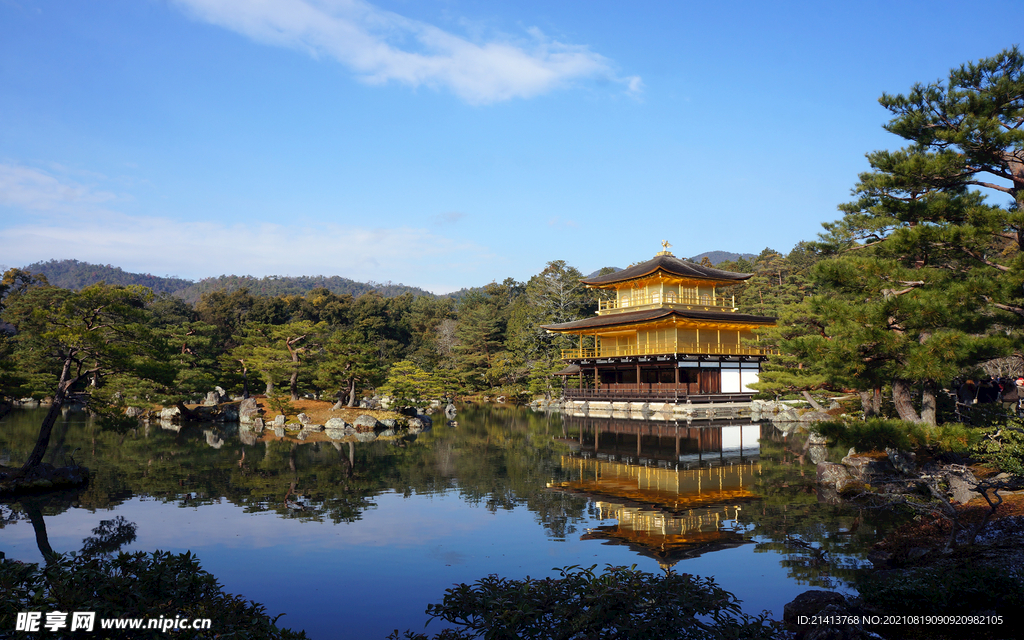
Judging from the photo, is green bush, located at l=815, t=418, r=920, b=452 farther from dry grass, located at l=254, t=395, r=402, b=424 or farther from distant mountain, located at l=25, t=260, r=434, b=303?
distant mountain, located at l=25, t=260, r=434, b=303

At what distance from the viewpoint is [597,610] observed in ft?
14.0

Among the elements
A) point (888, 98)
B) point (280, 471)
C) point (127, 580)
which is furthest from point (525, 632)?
point (280, 471)

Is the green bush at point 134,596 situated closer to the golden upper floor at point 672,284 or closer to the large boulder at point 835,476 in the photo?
the large boulder at point 835,476

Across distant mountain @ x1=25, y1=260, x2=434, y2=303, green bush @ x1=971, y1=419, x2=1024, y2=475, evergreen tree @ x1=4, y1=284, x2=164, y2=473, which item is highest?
distant mountain @ x1=25, y1=260, x2=434, y2=303

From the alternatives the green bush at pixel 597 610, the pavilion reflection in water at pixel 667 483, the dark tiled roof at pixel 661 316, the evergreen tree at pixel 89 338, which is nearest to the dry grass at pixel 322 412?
the pavilion reflection in water at pixel 667 483

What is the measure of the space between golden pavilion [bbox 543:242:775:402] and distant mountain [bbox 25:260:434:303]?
109m

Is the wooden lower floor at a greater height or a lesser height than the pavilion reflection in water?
greater

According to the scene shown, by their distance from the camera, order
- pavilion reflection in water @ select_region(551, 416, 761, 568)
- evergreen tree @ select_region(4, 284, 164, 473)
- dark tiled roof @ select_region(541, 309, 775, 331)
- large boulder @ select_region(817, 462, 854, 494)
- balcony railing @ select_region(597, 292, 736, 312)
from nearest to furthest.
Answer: pavilion reflection in water @ select_region(551, 416, 761, 568) → large boulder @ select_region(817, 462, 854, 494) → evergreen tree @ select_region(4, 284, 164, 473) → dark tiled roof @ select_region(541, 309, 775, 331) → balcony railing @ select_region(597, 292, 736, 312)

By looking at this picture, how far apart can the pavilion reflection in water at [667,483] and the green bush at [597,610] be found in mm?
3216

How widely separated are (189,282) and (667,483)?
20534 cm

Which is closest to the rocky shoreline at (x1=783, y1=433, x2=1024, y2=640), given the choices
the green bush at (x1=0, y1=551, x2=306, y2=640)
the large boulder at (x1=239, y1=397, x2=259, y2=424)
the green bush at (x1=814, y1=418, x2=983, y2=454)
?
the green bush at (x1=814, y1=418, x2=983, y2=454)

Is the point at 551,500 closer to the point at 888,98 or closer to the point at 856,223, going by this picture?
the point at 888,98

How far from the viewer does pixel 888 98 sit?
9.39 meters

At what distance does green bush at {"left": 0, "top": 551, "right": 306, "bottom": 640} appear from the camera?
13.1 feet
